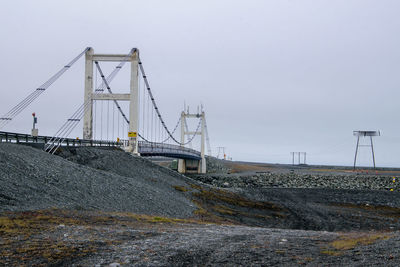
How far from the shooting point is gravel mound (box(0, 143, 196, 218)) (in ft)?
56.5

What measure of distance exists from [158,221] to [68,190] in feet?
18.2

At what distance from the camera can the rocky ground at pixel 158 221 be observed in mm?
9844

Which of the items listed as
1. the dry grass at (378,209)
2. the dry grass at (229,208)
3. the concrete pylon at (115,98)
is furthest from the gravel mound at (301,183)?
the dry grass at (229,208)

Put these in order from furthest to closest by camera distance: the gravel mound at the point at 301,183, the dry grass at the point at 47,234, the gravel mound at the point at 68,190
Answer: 1. the gravel mound at the point at 301,183
2. the gravel mound at the point at 68,190
3. the dry grass at the point at 47,234

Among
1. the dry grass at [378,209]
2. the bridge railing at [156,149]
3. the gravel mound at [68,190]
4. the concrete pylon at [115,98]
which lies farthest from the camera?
the bridge railing at [156,149]

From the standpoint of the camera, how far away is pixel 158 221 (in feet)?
58.2

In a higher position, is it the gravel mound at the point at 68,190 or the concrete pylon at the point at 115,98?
the concrete pylon at the point at 115,98

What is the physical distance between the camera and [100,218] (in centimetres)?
1619

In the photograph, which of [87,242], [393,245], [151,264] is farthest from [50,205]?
[393,245]

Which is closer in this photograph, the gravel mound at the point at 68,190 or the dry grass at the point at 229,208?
the gravel mound at the point at 68,190

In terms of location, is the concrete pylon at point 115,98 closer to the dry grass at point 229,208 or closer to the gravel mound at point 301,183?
the dry grass at point 229,208

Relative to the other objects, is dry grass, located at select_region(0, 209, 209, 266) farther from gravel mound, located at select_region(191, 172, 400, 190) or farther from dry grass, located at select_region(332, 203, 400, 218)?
gravel mound, located at select_region(191, 172, 400, 190)

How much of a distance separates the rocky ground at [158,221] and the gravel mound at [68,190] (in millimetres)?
72

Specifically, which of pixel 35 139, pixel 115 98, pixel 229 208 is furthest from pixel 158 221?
pixel 115 98
